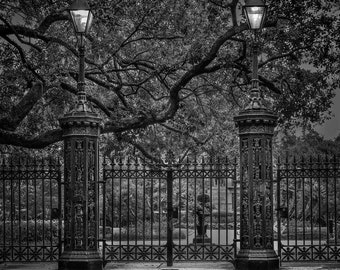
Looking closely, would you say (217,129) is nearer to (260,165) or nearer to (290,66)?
(290,66)

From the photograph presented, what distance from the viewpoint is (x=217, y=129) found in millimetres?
26906

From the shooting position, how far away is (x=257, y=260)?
15.0 m

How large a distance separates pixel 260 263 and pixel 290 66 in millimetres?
7929

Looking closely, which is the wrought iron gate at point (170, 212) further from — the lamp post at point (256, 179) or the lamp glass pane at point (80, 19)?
the lamp glass pane at point (80, 19)

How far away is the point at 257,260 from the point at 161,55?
33.6 feet

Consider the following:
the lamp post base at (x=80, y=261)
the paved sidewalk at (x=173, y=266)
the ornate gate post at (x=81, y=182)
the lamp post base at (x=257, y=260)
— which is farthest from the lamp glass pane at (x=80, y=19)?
the lamp post base at (x=257, y=260)

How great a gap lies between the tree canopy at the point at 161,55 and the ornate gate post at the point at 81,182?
12.0 feet

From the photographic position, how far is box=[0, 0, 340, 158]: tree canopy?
19234mm

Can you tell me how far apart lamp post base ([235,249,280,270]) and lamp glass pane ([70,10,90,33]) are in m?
5.46

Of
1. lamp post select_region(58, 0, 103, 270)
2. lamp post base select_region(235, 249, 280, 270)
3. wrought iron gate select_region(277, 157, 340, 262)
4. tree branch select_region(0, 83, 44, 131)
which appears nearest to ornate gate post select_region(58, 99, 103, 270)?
lamp post select_region(58, 0, 103, 270)

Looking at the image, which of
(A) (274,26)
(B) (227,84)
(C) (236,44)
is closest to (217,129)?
(B) (227,84)

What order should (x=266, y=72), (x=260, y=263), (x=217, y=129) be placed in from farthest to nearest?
(x=217, y=129), (x=266, y=72), (x=260, y=263)

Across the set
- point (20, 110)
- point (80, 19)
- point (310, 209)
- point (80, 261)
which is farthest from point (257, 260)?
point (20, 110)

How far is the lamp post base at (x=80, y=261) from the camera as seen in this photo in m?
15.2
